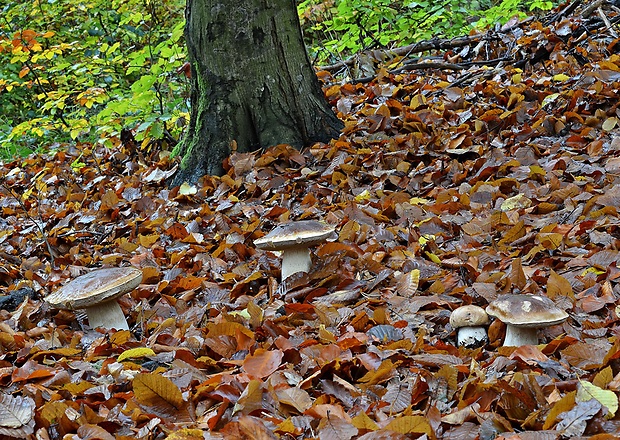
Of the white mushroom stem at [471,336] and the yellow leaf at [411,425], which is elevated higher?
the yellow leaf at [411,425]

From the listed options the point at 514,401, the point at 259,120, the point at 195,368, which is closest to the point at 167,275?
the point at 195,368

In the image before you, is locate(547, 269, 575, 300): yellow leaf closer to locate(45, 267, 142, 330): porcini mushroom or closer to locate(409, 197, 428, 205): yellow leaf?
locate(409, 197, 428, 205): yellow leaf

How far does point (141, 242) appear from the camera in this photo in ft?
15.8

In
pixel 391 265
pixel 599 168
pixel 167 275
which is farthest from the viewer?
pixel 599 168

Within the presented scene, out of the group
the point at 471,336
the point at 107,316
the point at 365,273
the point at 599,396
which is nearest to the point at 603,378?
the point at 599,396

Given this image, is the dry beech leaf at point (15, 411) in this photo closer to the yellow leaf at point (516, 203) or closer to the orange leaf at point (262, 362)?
the orange leaf at point (262, 362)

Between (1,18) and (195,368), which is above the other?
(1,18)

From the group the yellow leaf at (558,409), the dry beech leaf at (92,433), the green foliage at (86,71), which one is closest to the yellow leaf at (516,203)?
the yellow leaf at (558,409)

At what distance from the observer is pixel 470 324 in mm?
2908

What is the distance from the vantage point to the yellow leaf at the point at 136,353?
2939 millimetres

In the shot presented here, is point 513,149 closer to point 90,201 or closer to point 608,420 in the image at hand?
point 608,420

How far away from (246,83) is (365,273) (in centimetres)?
260

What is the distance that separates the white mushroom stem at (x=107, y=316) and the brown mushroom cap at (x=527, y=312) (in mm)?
1974

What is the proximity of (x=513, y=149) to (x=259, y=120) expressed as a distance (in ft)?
7.32
